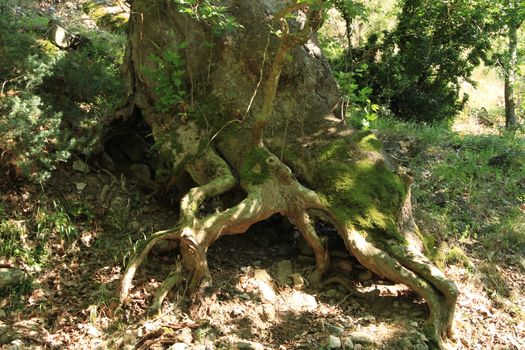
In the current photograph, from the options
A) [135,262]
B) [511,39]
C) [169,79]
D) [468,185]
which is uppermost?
[511,39]

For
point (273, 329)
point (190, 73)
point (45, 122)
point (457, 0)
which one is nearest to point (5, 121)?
point (45, 122)

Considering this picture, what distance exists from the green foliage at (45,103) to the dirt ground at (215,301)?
40cm

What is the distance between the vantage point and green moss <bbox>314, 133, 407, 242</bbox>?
4910mm

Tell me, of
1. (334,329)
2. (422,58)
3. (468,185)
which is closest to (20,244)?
(334,329)

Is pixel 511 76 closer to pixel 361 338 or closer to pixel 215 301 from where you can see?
pixel 361 338

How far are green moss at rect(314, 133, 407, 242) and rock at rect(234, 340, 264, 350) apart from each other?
1.51 meters

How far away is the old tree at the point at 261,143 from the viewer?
14.9ft

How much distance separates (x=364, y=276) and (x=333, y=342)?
3.39 ft

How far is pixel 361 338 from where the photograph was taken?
4.25 metres

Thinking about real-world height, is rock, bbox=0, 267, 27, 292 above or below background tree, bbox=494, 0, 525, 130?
below

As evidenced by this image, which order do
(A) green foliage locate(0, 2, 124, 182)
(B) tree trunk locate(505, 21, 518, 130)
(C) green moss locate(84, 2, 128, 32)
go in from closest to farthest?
1. (A) green foliage locate(0, 2, 124, 182)
2. (B) tree trunk locate(505, 21, 518, 130)
3. (C) green moss locate(84, 2, 128, 32)

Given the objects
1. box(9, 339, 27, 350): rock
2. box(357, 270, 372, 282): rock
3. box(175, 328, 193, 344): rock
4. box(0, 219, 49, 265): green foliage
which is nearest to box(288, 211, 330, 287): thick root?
box(357, 270, 372, 282): rock

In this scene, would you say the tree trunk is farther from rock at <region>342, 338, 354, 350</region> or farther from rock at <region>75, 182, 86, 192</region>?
rock at <region>75, 182, 86, 192</region>

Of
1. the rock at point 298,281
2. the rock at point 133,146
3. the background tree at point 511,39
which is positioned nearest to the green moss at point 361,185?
the rock at point 298,281
